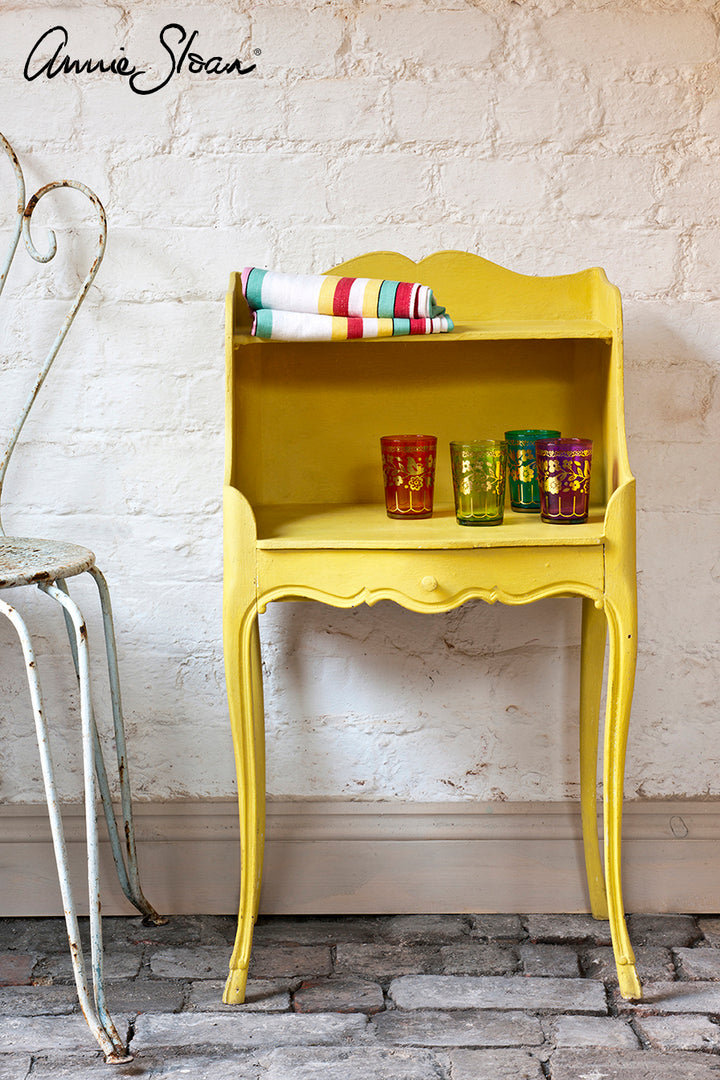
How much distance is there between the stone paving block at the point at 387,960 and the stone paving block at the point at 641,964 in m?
0.25

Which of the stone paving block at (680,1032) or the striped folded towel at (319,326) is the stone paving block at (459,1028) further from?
the striped folded towel at (319,326)

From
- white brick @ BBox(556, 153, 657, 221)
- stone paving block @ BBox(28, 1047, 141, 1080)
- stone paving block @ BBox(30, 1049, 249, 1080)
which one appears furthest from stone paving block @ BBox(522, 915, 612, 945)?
white brick @ BBox(556, 153, 657, 221)

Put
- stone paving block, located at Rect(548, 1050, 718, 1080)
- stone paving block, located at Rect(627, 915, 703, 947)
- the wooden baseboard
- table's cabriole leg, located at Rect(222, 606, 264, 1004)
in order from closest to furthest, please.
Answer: stone paving block, located at Rect(548, 1050, 718, 1080) < table's cabriole leg, located at Rect(222, 606, 264, 1004) < stone paving block, located at Rect(627, 915, 703, 947) < the wooden baseboard

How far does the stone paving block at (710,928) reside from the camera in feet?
5.78

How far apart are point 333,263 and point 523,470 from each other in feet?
1.70

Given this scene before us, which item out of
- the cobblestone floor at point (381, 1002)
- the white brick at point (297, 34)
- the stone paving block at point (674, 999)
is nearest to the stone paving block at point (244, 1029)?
the cobblestone floor at point (381, 1002)

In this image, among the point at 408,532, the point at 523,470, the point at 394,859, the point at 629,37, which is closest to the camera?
the point at 408,532

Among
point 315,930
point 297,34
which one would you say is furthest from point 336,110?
point 315,930

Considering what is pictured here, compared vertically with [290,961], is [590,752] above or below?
above

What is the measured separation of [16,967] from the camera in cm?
168

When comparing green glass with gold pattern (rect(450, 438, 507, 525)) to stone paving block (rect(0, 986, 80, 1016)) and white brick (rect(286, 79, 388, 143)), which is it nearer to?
white brick (rect(286, 79, 388, 143))

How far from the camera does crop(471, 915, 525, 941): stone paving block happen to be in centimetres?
178

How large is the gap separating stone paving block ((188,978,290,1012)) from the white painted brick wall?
1.22ft

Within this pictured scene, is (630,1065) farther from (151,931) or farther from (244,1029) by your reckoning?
(151,931)
